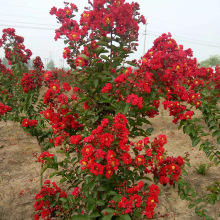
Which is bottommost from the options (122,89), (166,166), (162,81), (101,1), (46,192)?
(46,192)

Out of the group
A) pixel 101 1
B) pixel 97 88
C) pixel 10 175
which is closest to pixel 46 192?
pixel 97 88

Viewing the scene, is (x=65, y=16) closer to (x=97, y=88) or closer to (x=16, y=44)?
(x=97, y=88)

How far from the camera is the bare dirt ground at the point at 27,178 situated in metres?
2.81

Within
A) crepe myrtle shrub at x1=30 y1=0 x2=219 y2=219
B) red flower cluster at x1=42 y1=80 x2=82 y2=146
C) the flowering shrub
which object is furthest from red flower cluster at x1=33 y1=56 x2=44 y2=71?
red flower cluster at x1=42 y1=80 x2=82 y2=146

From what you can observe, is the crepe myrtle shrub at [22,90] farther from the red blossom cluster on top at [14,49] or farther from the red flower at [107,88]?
the red flower at [107,88]

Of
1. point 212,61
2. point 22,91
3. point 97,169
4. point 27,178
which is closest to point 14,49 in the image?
point 22,91

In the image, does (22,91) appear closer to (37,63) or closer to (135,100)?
(37,63)

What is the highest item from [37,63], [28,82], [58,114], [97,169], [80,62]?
[37,63]

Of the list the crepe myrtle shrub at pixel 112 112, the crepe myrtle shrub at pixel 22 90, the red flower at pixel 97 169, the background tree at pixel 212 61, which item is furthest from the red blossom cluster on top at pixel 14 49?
the background tree at pixel 212 61

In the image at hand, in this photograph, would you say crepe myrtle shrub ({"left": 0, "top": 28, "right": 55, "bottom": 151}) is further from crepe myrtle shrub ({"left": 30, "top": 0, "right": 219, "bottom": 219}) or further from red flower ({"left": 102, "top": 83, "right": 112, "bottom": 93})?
red flower ({"left": 102, "top": 83, "right": 112, "bottom": 93})

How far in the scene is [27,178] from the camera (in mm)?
3582

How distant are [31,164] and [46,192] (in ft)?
7.70

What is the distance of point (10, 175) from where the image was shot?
368cm

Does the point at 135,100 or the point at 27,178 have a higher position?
the point at 135,100
